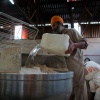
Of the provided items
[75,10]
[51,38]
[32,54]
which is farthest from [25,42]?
[75,10]

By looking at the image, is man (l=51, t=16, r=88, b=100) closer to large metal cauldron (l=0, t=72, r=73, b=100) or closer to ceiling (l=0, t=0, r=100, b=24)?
large metal cauldron (l=0, t=72, r=73, b=100)

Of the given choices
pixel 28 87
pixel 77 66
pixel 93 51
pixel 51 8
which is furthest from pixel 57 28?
pixel 93 51

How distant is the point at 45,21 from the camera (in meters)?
10.2

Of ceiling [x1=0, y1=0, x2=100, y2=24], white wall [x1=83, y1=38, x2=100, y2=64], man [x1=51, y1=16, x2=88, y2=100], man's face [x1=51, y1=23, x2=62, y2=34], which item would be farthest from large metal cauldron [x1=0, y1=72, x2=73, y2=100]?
white wall [x1=83, y1=38, x2=100, y2=64]

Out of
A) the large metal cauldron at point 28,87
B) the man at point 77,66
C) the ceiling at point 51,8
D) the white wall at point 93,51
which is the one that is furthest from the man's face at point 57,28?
the white wall at point 93,51

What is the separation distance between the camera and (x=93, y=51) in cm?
945

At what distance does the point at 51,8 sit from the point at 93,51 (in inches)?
117

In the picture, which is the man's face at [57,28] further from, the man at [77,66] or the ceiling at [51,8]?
the ceiling at [51,8]

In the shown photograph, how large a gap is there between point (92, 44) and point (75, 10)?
1.99 m

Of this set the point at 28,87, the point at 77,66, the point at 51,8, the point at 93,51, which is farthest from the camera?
the point at 93,51

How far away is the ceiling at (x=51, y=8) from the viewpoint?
755cm

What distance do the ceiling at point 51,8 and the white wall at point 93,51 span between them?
43.8 inches

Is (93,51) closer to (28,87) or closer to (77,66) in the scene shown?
(77,66)

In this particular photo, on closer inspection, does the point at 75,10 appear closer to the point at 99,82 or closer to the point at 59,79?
the point at 99,82
